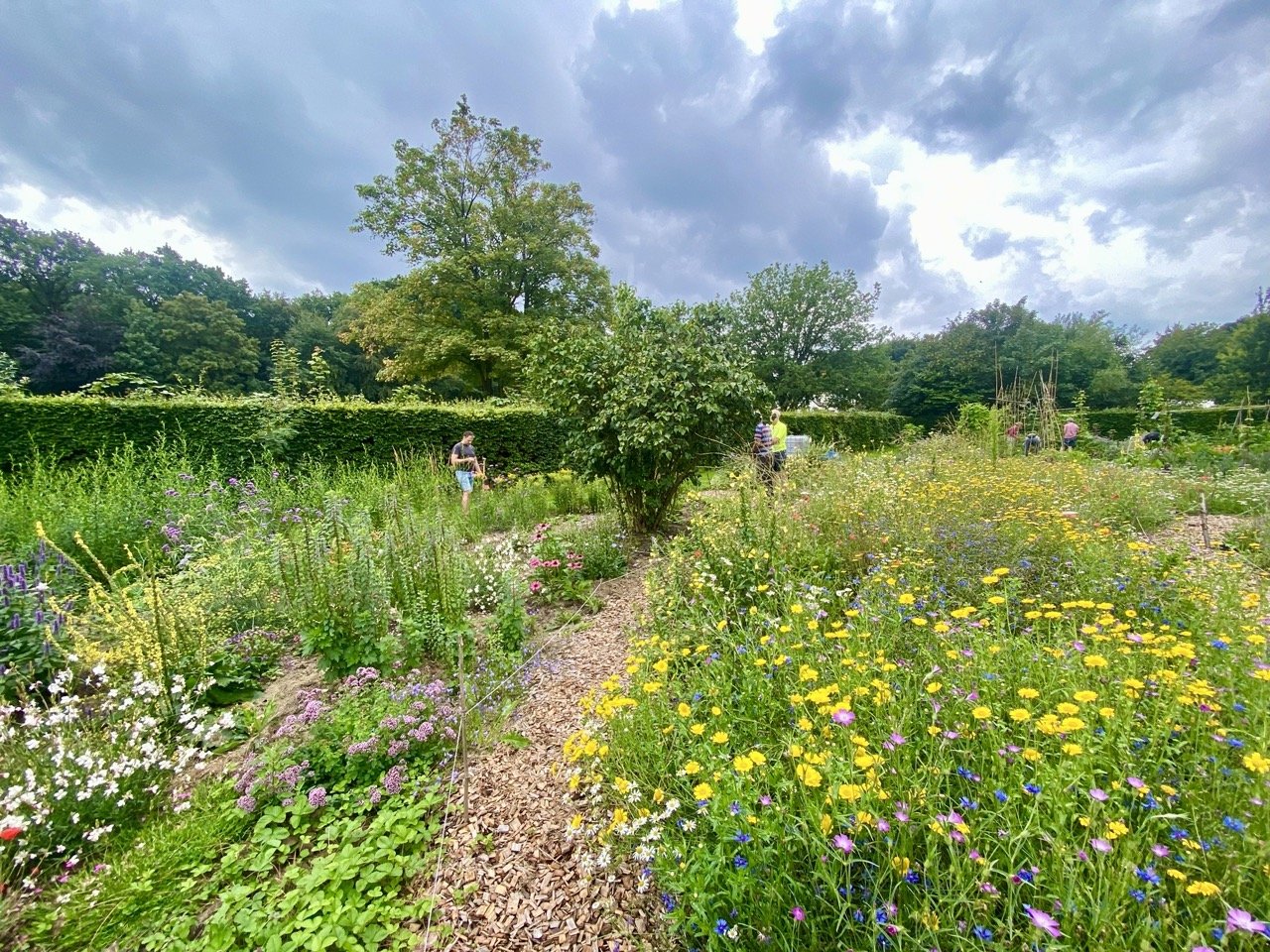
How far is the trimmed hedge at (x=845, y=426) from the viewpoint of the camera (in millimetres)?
18734

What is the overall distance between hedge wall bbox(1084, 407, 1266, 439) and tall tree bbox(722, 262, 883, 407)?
12365 mm

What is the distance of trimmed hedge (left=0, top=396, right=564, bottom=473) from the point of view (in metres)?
7.00

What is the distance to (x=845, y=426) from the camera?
66.8ft

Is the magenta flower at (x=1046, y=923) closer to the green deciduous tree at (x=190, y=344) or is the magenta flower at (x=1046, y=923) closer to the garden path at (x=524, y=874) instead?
the garden path at (x=524, y=874)

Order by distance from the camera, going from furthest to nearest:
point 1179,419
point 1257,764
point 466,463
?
point 1179,419
point 466,463
point 1257,764

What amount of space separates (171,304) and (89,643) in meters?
37.7

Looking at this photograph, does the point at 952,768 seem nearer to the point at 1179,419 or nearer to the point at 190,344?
the point at 1179,419

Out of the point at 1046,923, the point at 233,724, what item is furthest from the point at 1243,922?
the point at 233,724

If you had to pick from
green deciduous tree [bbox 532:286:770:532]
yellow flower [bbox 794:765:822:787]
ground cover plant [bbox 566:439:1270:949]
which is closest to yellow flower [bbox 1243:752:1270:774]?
ground cover plant [bbox 566:439:1270:949]

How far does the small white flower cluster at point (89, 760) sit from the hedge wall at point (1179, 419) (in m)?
23.9

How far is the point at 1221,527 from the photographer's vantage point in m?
4.98

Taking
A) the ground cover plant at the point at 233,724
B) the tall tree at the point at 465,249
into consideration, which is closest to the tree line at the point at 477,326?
the tall tree at the point at 465,249

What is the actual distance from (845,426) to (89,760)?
21891 mm

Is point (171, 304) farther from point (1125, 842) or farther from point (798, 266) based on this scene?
point (1125, 842)
